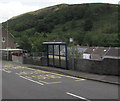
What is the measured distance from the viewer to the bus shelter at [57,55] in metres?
20.4

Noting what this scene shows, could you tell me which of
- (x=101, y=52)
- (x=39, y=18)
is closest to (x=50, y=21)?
(x=39, y=18)

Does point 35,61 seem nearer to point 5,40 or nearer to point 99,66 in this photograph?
point 99,66

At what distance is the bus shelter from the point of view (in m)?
20.4

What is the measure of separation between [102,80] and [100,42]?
101198 mm

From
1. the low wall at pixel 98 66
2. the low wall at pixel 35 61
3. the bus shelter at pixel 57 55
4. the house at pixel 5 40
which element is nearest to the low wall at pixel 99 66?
the low wall at pixel 98 66

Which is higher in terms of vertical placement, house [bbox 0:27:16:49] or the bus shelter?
house [bbox 0:27:16:49]

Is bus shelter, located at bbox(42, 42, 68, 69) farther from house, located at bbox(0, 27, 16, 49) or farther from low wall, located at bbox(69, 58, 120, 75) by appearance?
house, located at bbox(0, 27, 16, 49)

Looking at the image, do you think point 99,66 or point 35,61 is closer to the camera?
point 99,66

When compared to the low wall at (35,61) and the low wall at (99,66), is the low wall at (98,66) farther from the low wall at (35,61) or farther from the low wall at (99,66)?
the low wall at (35,61)

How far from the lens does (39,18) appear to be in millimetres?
170250

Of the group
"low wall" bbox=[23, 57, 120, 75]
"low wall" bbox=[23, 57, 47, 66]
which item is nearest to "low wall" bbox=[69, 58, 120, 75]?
"low wall" bbox=[23, 57, 120, 75]

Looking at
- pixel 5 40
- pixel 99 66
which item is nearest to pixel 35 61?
pixel 99 66

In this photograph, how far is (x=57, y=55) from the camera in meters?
21.5

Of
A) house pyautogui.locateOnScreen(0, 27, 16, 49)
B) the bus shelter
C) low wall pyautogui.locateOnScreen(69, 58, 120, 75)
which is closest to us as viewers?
low wall pyautogui.locateOnScreen(69, 58, 120, 75)
